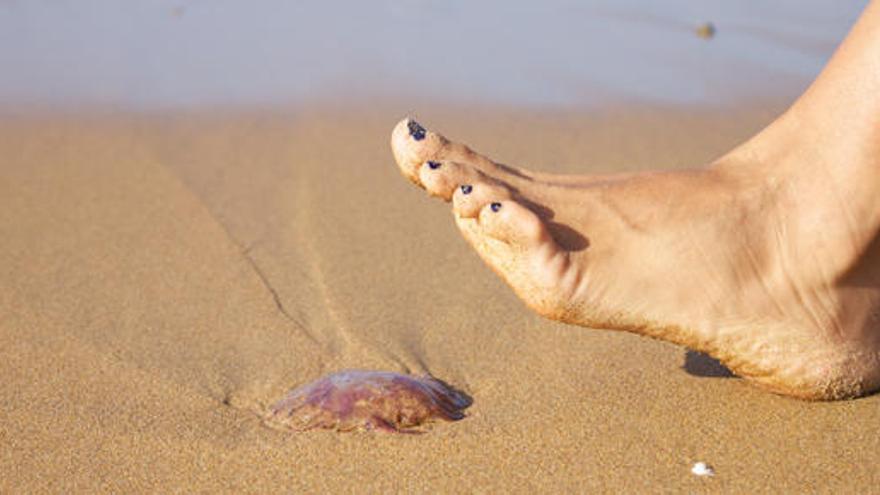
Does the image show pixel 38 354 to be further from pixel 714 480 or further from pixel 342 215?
pixel 714 480

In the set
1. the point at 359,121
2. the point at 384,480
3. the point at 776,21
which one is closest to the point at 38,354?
the point at 384,480

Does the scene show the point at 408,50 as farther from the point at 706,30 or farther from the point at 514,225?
the point at 514,225

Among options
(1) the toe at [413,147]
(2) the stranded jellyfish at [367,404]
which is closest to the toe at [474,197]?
(1) the toe at [413,147]

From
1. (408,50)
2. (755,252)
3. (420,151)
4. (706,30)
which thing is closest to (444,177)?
(420,151)

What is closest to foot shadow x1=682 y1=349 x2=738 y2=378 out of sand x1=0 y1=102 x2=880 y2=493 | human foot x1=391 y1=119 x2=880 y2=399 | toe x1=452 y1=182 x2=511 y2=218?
sand x1=0 y1=102 x2=880 y2=493

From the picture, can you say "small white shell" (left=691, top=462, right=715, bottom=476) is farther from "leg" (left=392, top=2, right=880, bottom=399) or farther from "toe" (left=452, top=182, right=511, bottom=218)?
"toe" (left=452, top=182, right=511, bottom=218)

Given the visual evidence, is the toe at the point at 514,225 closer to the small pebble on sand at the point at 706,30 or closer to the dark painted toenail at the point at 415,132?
the dark painted toenail at the point at 415,132
